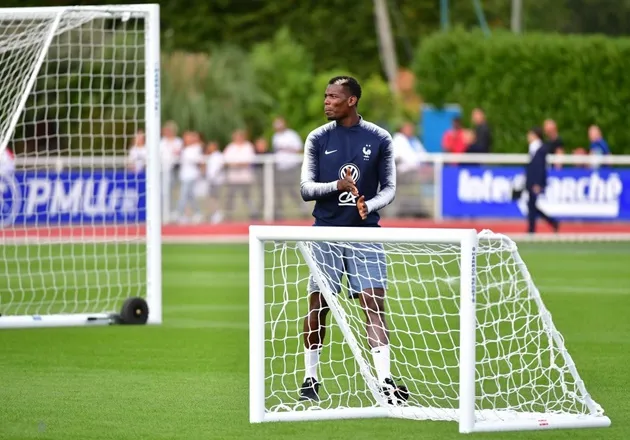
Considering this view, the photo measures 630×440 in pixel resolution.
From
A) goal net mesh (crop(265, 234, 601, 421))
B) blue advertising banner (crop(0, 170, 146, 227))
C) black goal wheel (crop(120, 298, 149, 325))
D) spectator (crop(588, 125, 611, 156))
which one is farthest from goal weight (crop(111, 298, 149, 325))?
spectator (crop(588, 125, 611, 156))

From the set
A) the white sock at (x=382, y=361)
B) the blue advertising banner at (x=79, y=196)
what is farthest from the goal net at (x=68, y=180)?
the white sock at (x=382, y=361)

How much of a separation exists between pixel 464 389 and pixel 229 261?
48.3 feet

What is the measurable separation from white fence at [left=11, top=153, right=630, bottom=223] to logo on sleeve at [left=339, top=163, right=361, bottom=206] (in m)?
20.5

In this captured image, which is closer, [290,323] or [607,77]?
[290,323]

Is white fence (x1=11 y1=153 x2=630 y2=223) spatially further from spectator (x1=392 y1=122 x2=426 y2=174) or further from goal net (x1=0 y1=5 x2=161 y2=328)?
goal net (x1=0 y1=5 x2=161 y2=328)

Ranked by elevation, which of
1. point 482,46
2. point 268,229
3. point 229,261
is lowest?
point 229,261

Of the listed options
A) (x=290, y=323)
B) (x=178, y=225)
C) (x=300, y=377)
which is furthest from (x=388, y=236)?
(x=178, y=225)

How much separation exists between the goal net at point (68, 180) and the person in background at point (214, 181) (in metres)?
1.52

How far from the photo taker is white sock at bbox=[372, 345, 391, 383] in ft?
31.2

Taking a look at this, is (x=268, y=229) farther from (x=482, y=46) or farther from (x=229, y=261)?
(x=482, y=46)

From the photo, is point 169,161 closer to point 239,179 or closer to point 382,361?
point 239,179

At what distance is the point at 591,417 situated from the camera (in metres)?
9.05

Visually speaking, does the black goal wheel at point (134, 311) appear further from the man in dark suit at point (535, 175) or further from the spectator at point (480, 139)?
the spectator at point (480, 139)

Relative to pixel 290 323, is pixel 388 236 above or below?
above
